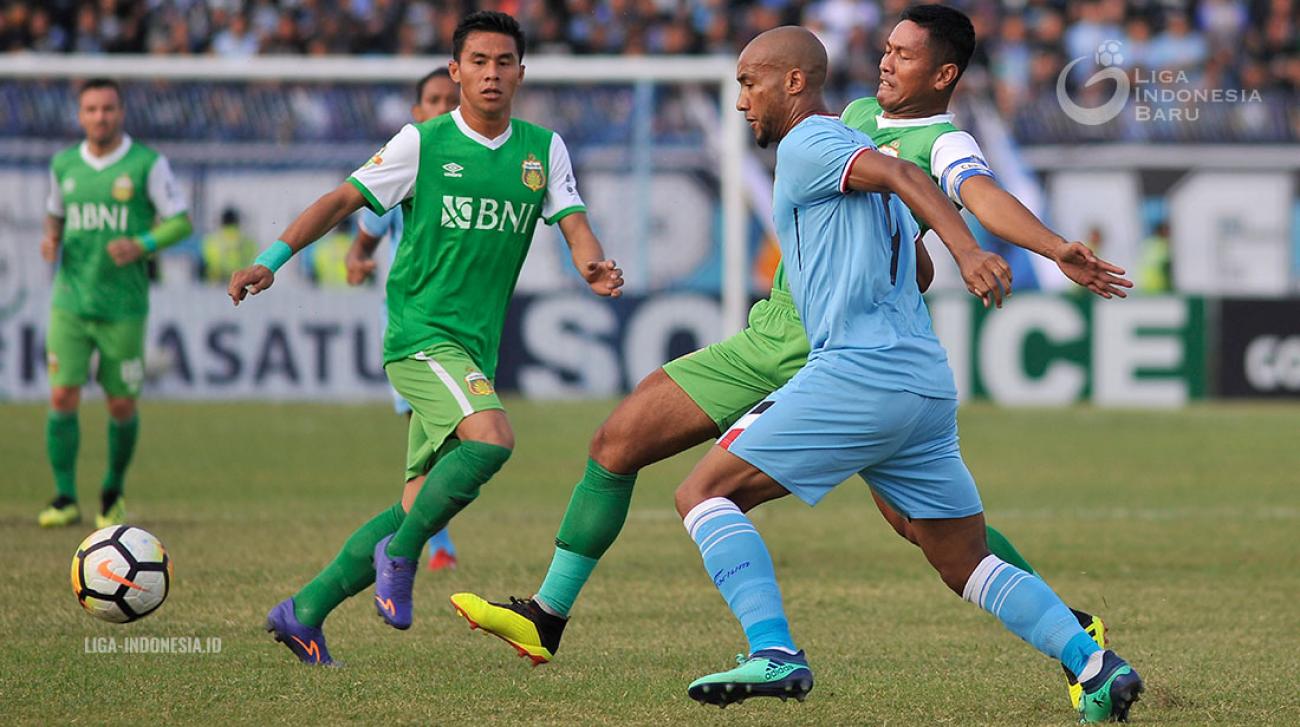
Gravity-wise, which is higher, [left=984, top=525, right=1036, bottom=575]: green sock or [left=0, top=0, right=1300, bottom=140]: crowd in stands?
[left=0, top=0, right=1300, bottom=140]: crowd in stands

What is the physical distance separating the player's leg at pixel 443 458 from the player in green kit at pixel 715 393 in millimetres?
483

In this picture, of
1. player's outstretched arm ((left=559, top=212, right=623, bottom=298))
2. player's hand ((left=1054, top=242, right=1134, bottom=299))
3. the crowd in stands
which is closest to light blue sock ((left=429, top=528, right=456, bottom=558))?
player's outstretched arm ((left=559, top=212, right=623, bottom=298))

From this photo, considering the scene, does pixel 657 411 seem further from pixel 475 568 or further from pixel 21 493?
pixel 21 493

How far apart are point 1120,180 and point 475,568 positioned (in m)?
16.7

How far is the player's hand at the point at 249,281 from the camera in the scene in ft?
20.0

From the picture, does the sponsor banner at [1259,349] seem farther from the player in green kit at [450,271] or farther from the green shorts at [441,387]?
the green shorts at [441,387]

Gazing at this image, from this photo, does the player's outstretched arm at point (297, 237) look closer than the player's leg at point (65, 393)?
Yes

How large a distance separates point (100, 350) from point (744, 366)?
6.01 meters

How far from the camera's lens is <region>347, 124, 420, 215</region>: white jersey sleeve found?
675 cm

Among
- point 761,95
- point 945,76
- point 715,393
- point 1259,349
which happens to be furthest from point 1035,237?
point 1259,349

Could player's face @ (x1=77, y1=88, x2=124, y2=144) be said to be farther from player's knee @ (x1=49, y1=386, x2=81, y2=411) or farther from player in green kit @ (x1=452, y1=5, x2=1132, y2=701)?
player in green kit @ (x1=452, y1=5, x2=1132, y2=701)

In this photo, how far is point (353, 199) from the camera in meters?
6.69

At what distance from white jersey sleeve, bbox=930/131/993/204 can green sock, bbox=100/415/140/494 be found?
6.59m

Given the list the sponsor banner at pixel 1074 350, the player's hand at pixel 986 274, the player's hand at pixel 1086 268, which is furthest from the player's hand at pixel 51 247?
the sponsor banner at pixel 1074 350
